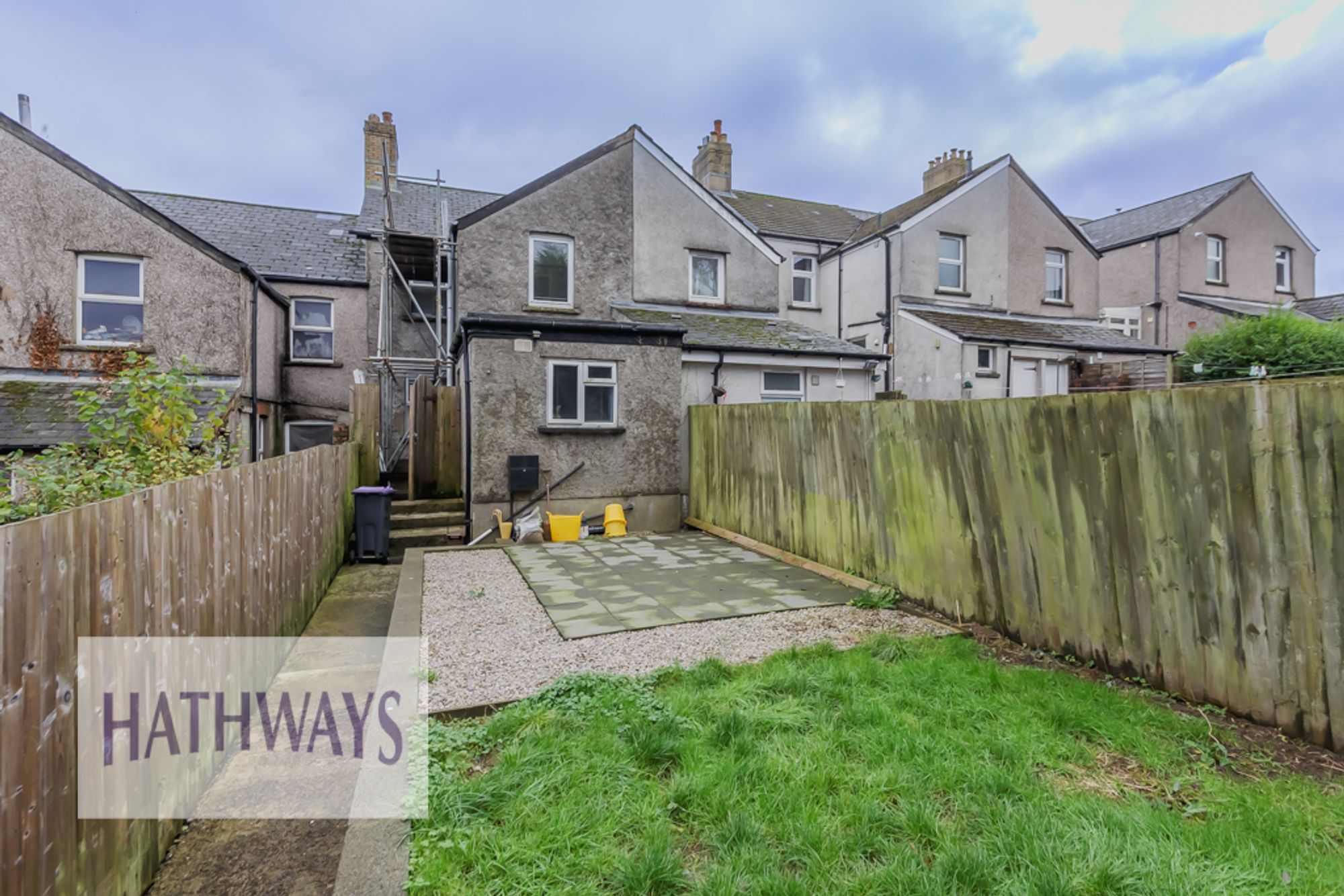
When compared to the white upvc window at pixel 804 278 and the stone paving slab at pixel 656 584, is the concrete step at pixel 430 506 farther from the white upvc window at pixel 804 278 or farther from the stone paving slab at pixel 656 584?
the white upvc window at pixel 804 278

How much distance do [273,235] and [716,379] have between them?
482 inches

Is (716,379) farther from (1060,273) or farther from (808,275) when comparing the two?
(1060,273)

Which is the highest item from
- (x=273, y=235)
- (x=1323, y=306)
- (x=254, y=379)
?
(x=273, y=235)

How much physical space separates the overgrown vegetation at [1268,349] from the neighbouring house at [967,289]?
1.72 metres

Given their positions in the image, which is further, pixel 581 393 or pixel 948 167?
pixel 948 167

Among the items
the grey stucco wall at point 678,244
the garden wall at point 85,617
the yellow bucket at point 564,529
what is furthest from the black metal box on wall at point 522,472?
the garden wall at point 85,617

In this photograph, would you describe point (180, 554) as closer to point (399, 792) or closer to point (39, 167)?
point (399, 792)

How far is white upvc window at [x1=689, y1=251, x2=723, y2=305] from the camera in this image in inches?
547

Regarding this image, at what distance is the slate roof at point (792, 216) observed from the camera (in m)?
18.8

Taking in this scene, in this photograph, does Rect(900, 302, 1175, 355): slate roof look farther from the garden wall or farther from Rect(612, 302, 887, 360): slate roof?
the garden wall

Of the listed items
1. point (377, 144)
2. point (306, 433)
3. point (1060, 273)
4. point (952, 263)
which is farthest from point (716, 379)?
point (377, 144)

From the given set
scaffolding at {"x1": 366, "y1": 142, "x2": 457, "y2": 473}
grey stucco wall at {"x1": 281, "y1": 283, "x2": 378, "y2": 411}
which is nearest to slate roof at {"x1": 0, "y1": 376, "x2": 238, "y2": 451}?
scaffolding at {"x1": 366, "y1": 142, "x2": 457, "y2": 473}

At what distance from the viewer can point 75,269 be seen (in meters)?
10.6

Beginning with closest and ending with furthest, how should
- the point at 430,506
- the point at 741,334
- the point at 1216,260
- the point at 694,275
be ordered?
the point at 430,506 → the point at 741,334 → the point at 694,275 → the point at 1216,260
